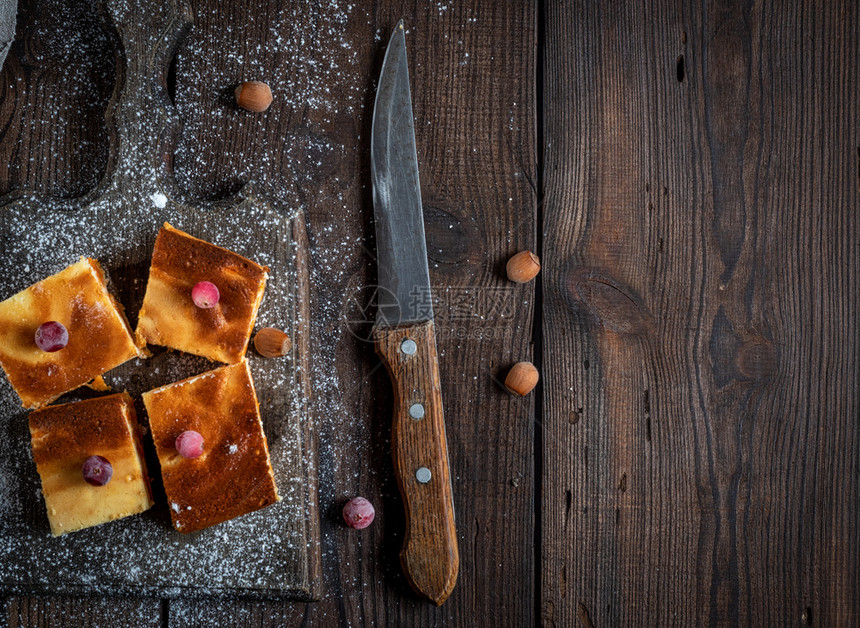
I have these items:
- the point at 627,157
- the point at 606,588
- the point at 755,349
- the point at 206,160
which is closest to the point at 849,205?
the point at 755,349

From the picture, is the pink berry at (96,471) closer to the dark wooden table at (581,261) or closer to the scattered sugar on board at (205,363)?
the scattered sugar on board at (205,363)

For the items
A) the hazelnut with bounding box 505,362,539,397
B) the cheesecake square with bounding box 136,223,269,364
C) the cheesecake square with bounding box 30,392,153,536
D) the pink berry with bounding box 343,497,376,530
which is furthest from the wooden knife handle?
the cheesecake square with bounding box 30,392,153,536

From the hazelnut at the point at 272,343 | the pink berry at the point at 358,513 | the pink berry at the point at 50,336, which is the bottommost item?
the pink berry at the point at 358,513

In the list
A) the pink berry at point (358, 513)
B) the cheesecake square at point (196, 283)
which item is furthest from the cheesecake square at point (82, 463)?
the pink berry at point (358, 513)

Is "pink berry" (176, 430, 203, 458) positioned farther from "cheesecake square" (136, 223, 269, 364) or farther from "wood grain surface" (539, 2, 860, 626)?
"wood grain surface" (539, 2, 860, 626)
